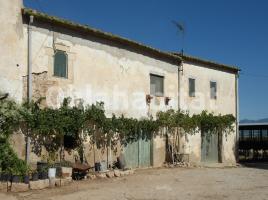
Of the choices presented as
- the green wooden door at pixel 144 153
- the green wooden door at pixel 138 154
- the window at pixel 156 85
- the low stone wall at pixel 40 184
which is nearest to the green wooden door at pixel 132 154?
the green wooden door at pixel 138 154

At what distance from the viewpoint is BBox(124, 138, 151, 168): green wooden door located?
67.4 ft

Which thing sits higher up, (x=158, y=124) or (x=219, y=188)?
(x=158, y=124)

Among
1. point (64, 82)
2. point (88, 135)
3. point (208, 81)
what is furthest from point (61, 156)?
point (208, 81)

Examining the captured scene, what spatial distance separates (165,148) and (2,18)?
1109cm

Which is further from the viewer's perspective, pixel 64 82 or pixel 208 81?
pixel 208 81

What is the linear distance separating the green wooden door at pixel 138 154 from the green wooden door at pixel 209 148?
4.95 metres

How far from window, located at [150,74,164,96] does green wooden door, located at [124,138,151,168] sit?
2.57 metres

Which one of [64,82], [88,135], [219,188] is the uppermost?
[64,82]

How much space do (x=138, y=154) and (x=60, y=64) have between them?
6340 mm

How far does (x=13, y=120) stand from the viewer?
50.0 ft

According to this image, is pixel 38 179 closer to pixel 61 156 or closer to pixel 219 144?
pixel 61 156

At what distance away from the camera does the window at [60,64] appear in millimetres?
17141

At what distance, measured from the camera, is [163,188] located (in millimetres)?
14680

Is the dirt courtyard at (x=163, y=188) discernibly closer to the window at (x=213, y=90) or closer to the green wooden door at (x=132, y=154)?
the green wooden door at (x=132, y=154)
